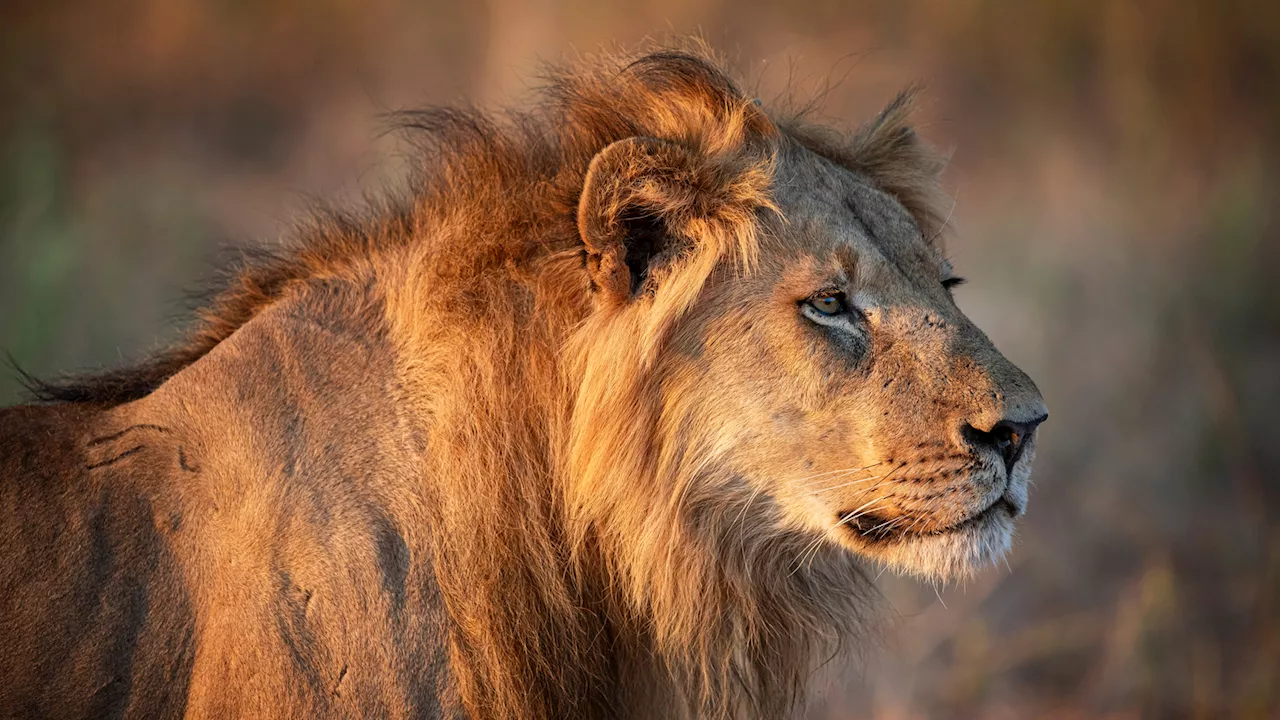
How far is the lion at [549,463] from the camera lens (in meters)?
2.48

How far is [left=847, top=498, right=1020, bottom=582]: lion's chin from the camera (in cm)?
256

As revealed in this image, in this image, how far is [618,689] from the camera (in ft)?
8.95

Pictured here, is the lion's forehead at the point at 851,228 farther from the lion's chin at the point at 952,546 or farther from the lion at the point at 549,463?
the lion's chin at the point at 952,546

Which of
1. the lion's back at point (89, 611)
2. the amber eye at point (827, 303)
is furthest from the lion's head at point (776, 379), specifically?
the lion's back at point (89, 611)

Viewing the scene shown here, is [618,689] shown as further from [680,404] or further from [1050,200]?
[1050,200]

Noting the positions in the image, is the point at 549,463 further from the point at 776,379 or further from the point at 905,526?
the point at 905,526

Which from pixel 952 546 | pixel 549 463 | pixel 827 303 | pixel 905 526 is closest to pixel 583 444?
pixel 549 463

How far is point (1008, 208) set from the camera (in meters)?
8.48

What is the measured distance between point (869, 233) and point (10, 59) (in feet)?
31.0

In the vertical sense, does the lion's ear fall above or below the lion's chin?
above

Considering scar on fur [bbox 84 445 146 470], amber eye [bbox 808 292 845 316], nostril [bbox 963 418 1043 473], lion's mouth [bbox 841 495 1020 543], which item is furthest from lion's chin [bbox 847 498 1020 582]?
scar on fur [bbox 84 445 146 470]

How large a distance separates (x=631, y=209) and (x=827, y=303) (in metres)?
0.50

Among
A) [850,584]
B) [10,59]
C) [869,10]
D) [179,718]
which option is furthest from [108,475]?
[10,59]

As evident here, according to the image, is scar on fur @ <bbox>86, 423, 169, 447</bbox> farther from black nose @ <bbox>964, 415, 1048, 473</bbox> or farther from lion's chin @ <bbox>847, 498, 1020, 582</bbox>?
black nose @ <bbox>964, 415, 1048, 473</bbox>
